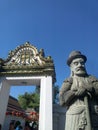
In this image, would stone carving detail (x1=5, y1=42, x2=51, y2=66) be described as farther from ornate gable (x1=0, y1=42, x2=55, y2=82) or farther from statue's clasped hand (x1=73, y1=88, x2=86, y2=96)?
statue's clasped hand (x1=73, y1=88, x2=86, y2=96)

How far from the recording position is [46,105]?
7.74 metres

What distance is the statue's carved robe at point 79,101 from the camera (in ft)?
9.07

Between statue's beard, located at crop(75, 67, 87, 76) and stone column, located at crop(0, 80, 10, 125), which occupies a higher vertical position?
stone column, located at crop(0, 80, 10, 125)

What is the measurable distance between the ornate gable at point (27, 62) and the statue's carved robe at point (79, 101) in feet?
17.8

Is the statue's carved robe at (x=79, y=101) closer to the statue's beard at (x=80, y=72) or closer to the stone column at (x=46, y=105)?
the statue's beard at (x=80, y=72)

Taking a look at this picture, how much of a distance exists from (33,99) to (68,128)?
827 inches

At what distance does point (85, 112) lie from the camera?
2816mm

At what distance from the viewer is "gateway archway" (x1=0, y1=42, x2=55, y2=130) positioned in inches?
320

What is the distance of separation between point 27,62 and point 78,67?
6.44 metres

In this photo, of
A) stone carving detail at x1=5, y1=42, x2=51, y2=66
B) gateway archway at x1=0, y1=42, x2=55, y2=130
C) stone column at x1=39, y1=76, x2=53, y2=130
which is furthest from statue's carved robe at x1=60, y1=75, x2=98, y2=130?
stone carving detail at x1=5, y1=42, x2=51, y2=66

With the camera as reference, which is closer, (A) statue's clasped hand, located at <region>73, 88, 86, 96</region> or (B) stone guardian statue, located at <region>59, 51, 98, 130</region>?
(B) stone guardian statue, located at <region>59, 51, 98, 130</region>

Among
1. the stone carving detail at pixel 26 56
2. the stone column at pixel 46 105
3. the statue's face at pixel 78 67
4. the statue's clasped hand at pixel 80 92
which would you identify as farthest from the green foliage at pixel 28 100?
the statue's clasped hand at pixel 80 92

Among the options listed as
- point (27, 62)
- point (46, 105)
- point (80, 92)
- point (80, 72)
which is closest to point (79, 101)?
point (80, 92)

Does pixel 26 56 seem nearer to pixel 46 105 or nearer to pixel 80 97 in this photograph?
pixel 46 105
